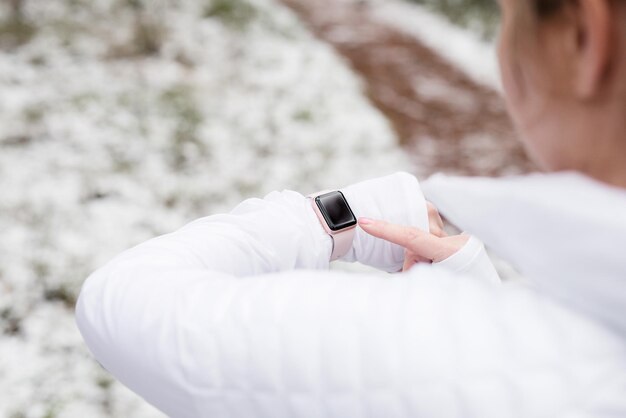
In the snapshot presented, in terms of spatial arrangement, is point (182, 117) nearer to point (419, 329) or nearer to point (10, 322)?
point (10, 322)

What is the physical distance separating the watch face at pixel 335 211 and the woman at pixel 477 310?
0.22 meters

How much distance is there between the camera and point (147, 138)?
12.8 ft

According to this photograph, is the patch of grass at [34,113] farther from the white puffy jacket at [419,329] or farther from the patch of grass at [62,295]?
the white puffy jacket at [419,329]

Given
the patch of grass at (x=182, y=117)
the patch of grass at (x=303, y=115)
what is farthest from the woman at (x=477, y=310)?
the patch of grass at (x=303, y=115)

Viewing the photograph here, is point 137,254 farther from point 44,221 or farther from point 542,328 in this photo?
point 44,221

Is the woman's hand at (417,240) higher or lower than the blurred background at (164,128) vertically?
higher

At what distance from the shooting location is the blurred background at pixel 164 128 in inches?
101

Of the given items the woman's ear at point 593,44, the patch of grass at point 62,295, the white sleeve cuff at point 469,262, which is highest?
the woman's ear at point 593,44

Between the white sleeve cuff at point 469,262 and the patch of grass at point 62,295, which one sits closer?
the white sleeve cuff at point 469,262

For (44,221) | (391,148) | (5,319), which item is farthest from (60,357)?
(391,148)

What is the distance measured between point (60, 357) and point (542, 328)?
224 centimetres

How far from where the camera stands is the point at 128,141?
151 inches

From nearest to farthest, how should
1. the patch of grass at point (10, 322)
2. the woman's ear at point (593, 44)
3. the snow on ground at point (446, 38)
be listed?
the woman's ear at point (593, 44) < the patch of grass at point (10, 322) < the snow on ground at point (446, 38)

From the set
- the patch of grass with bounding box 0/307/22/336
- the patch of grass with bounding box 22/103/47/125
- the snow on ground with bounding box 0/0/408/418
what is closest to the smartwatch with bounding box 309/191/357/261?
the snow on ground with bounding box 0/0/408/418
